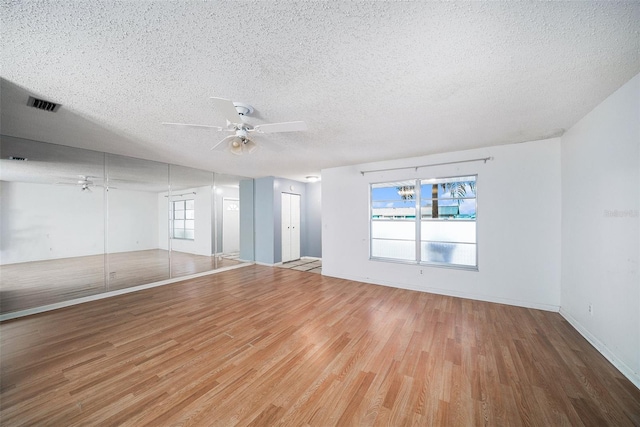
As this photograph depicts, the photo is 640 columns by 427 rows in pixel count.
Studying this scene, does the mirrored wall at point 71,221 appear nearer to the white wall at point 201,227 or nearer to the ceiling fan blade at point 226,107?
the white wall at point 201,227

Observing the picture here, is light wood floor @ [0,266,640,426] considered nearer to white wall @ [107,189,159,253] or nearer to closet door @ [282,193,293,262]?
white wall @ [107,189,159,253]

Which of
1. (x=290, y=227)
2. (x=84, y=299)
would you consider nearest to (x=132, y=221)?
(x=84, y=299)

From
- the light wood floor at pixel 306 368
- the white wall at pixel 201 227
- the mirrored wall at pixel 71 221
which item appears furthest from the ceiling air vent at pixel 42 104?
the white wall at pixel 201 227

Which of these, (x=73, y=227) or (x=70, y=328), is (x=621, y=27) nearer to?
(x=70, y=328)

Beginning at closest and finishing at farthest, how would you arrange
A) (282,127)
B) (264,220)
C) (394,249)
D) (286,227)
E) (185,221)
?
1. (282,127)
2. (394,249)
3. (264,220)
4. (286,227)
5. (185,221)

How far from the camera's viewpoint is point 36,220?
402cm

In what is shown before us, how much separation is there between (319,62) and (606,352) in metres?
3.97

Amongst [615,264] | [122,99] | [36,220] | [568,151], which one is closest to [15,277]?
[36,220]

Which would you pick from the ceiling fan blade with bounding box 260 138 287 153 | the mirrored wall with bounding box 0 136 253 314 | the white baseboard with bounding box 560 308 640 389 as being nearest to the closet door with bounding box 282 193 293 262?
the mirrored wall with bounding box 0 136 253 314

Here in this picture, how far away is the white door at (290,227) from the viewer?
695cm

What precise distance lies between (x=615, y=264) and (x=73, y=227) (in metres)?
7.93

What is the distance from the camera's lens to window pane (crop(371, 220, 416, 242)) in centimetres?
466

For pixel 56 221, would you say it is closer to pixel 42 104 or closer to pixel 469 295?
pixel 42 104

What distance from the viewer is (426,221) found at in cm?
448
